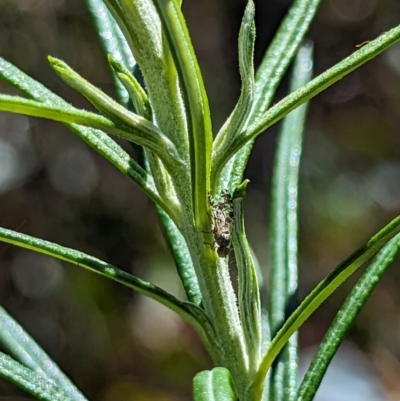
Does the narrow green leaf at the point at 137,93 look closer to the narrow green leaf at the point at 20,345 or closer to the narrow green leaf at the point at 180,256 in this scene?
the narrow green leaf at the point at 180,256

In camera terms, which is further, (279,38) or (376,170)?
(376,170)

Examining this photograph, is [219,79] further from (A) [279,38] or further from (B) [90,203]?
(A) [279,38]

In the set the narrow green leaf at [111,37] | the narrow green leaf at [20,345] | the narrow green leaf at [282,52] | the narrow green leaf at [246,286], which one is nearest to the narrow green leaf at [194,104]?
the narrow green leaf at [246,286]

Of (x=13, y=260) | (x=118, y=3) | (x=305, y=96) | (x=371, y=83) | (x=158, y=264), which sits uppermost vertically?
(x=371, y=83)

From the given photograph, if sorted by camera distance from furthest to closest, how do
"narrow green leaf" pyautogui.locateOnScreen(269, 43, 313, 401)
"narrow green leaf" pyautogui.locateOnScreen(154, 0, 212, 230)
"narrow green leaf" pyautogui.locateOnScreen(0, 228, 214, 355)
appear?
1. "narrow green leaf" pyautogui.locateOnScreen(269, 43, 313, 401)
2. "narrow green leaf" pyautogui.locateOnScreen(0, 228, 214, 355)
3. "narrow green leaf" pyautogui.locateOnScreen(154, 0, 212, 230)

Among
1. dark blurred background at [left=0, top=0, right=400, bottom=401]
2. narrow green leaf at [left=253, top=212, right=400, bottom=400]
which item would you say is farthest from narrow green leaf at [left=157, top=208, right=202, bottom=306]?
dark blurred background at [left=0, top=0, right=400, bottom=401]

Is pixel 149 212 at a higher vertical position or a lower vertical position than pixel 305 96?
higher

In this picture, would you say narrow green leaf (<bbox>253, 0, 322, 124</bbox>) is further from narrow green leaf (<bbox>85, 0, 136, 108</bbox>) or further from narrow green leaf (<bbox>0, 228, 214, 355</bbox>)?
narrow green leaf (<bbox>0, 228, 214, 355</bbox>)

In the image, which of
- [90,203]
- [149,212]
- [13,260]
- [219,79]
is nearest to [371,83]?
[219,79]
